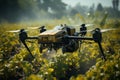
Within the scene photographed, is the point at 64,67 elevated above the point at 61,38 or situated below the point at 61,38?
below

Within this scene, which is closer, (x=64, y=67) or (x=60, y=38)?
(x=60, y=38)

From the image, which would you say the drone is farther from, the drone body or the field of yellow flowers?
the field of yellow flowers

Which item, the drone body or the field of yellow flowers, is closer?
A: the field of yellow flowers

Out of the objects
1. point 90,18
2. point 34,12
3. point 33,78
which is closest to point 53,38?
point 33,78

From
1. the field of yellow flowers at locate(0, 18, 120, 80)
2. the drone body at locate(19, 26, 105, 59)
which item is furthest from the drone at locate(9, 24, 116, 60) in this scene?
the field of yellow flowers at locate(0, 18, 120, 80)

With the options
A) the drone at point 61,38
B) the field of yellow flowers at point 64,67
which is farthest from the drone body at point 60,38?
the field of yellow flowers at point 64,67

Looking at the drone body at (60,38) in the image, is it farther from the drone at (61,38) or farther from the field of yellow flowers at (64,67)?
the field of yellow flowers at (64,67)

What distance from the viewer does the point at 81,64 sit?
31.9 feet

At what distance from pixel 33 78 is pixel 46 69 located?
1.65 meters

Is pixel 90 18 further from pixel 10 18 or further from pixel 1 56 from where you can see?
pixel 10 18

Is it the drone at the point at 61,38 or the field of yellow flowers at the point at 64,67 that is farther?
the drone at the point at 61,38

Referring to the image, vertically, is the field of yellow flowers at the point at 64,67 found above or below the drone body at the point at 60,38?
below

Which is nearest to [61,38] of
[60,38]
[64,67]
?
[60,38]

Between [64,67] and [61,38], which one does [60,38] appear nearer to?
[61,38]
